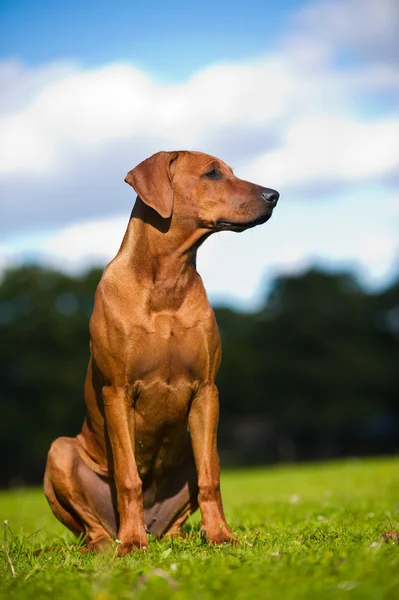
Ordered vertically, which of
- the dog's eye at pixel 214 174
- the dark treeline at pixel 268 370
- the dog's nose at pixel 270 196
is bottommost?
the dark treeline at pixel 268 370

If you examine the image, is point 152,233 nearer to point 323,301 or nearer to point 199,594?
point 199,594

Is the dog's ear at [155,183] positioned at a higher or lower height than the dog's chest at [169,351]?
higher

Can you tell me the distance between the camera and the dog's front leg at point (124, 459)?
529 centimetres

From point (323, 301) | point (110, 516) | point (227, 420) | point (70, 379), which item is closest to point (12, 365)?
point (70, 379)

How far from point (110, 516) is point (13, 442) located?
1649 inches

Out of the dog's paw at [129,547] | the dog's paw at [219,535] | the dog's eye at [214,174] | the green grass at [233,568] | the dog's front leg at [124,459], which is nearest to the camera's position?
the green grass at [233,568]

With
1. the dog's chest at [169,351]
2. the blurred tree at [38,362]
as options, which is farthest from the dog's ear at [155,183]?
the blurred tree at [38,362]

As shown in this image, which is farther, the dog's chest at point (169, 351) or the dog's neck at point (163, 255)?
the dog's neck at point (163, 255)

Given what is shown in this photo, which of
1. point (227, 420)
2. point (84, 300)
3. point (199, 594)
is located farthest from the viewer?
point (227, 420)

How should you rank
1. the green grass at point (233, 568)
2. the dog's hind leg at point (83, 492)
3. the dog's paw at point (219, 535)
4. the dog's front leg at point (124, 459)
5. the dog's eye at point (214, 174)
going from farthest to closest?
the dog's hind leg at point (83, 492), the dog's eye at point (214, 174), the dog's front leg at point (124, 459), the dog's paw at point (219, 535), the green grass at point (233, 568)

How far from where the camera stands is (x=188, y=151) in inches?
235

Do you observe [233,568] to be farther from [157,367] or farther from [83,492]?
[83,492]

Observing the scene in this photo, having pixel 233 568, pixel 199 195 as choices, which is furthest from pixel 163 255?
pixel 233 568

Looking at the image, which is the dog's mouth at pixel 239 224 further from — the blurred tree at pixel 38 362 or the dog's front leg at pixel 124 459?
the blurred tree at pixel 38 362
